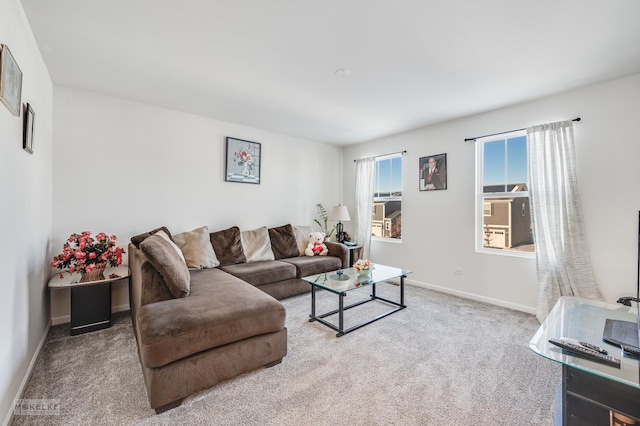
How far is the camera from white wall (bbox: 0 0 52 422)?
1.49 metres

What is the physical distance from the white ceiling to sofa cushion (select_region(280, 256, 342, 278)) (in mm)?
2048

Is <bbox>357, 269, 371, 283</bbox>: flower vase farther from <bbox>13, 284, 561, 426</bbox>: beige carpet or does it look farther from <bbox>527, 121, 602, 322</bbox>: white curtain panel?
<bbox>527, 121, 602, 322</bbox>: white curtain panel

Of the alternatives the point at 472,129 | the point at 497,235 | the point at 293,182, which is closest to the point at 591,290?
the point at 497,235

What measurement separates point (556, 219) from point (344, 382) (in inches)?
108

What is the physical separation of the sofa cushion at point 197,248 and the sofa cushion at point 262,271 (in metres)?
0.23

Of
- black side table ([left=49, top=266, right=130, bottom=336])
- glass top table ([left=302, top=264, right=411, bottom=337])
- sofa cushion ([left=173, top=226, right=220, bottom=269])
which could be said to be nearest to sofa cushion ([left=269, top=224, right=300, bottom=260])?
sofa cushion ([left=173, top=226, right=220, bottom=269])

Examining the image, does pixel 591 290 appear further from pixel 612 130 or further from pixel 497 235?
pixel 612 130

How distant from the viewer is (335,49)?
7.07 ft

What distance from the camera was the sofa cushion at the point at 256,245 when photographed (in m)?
3.80

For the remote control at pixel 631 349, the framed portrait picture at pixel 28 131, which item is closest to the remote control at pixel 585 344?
the remote control at pixel 631 349

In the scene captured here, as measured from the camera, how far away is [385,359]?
2.14 metres

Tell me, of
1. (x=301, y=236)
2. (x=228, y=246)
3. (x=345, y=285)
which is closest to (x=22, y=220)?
(x=228, y=246)

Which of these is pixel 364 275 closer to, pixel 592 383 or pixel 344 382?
pixel 344 382

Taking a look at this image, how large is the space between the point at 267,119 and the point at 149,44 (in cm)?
185
